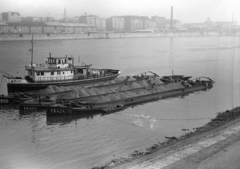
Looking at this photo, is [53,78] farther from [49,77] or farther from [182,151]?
[182,151]

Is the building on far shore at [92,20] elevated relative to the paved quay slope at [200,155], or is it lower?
elevated

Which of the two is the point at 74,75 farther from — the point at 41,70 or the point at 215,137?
the point at 215,137

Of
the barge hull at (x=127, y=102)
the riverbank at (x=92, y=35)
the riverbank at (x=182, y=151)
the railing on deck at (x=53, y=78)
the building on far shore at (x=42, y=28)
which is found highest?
the building on far shore at (x=42, y=28)

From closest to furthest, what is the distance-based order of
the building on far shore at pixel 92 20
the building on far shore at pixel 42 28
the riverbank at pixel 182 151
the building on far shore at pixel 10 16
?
the riverbank at pixel 182 151 < the building on far shore at pixel 42 28 < the building on far shore at pixel 10 16 < the building on far shore at pixel 92 20

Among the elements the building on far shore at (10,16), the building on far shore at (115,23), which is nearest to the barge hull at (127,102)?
the building on far shore at (10,16)

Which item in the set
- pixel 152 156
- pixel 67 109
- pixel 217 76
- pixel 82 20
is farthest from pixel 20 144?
pixel 82 20

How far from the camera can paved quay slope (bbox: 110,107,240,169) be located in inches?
381

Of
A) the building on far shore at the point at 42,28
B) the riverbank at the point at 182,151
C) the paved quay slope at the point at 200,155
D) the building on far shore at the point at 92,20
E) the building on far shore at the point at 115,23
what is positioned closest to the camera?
the paved quay slope at the point at 200,155

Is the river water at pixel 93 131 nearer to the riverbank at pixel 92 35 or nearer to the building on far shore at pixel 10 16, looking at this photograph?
the riverbank at pixel 92 35

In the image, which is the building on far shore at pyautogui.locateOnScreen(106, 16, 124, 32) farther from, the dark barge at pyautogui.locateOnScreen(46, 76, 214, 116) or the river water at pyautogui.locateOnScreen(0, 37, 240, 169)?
the river water at pyautogui.locateOnScreen(0, 37, 240, 169)

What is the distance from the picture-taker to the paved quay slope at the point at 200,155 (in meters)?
9.68

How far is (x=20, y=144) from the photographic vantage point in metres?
13.9

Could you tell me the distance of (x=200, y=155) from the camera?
10484mm

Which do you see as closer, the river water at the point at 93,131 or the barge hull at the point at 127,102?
the river water at the point at 93,131
